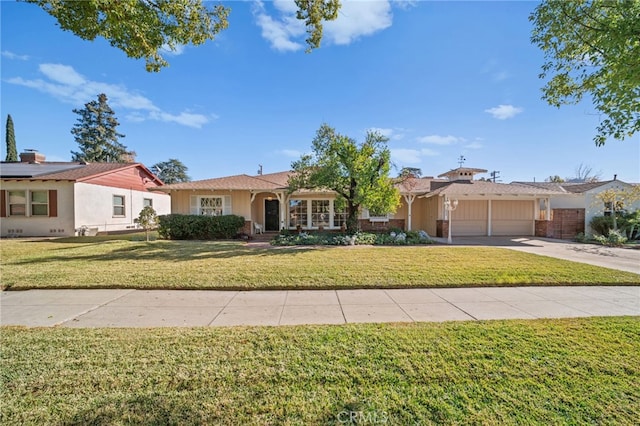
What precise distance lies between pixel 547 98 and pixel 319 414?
6506 mm

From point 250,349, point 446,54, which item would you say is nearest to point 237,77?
point 446,54

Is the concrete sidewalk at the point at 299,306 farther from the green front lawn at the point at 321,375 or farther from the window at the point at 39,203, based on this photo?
the window at the point at 39,203

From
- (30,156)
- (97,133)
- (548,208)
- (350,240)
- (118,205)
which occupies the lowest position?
(350,240)

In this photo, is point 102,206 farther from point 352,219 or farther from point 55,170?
point 352,219

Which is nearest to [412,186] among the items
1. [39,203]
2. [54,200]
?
[54,200]

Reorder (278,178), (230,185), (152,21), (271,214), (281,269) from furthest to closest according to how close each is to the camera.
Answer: (278,178), (271,214), (230,185), (281,269), (152,21)

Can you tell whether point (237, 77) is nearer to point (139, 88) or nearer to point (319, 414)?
point (139, 88)

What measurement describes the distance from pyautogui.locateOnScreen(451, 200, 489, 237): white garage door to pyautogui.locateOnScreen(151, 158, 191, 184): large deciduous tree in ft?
163

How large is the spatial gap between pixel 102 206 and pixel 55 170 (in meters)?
3.65

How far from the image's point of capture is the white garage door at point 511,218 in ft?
54.4

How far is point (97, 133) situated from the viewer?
39.6 metres

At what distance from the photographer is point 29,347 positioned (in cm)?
320

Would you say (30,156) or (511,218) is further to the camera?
(30,156)

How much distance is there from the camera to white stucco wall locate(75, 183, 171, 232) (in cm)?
1478
